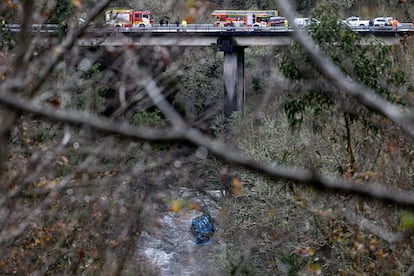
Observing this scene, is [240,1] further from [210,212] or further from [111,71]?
[111,71]

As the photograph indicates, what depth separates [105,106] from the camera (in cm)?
417

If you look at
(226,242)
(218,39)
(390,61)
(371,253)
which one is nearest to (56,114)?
(371,253)

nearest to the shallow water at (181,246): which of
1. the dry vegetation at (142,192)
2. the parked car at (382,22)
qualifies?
the dry vegetation at (142,192)

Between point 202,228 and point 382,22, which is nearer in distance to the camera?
point 202,228

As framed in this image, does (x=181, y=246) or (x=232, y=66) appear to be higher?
(x=232, y=66)

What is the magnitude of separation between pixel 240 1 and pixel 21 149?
1587 centimetres

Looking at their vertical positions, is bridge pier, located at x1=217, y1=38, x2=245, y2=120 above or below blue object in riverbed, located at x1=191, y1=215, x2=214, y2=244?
above

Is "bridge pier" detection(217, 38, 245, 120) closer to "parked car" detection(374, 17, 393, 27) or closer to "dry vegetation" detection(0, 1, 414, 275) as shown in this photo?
"parked car" detection(374, 17, 393, 27)

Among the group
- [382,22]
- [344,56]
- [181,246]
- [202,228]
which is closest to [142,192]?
[344,56]

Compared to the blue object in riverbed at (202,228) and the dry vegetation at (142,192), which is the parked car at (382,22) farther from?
the blue object in riverbed at (202,228)

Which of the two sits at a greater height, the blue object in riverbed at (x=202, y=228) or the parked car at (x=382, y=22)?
the parked car at (x=382, y=22)

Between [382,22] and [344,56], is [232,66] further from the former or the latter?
[344,56]

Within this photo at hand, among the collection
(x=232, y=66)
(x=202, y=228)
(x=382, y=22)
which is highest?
(x=382, y=22)

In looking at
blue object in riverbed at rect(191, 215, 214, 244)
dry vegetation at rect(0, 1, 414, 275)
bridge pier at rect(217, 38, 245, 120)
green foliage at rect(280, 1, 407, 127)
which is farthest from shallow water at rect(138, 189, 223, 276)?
bridge pier at rect(217, 38, 245, 120)
